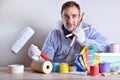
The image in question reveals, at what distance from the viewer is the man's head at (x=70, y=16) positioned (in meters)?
1.31

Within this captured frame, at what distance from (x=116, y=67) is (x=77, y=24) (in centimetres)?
30

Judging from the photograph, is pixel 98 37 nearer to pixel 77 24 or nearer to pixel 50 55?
pixel 77 24

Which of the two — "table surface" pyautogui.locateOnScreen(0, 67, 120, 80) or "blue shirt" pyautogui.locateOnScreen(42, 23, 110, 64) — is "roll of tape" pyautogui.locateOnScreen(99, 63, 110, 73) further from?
"blue shirt" pyautogui.locateOnScreen(42, 23, 110, 64)

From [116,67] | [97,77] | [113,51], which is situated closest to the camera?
[97,77]

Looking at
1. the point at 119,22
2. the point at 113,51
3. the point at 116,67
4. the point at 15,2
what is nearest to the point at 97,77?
the point at 116,67

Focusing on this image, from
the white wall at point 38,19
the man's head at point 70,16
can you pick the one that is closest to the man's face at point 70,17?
the man's head at point 70,16

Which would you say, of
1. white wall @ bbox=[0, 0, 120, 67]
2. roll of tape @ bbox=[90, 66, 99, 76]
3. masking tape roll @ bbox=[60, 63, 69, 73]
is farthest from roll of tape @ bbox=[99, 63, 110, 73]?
white wall @ bbox=[0, 0, 120, 67]

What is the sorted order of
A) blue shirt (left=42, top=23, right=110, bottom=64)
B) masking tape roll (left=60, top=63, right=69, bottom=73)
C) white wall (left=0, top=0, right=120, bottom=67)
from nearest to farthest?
1. masking tape roll (left=60, top=63, right=69, bottom=73)
2. blue shirt (left=42, top=23, right=110, bottom=64)
3. white wall (left=0, top=0, right=120, bottom=67)

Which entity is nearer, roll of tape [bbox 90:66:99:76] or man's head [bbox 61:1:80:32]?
roll of tape [bbox 90:66:99:76]

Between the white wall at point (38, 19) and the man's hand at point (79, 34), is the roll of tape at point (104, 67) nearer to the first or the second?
the man's hand at point (79, 34)

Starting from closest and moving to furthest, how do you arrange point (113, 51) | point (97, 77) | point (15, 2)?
point (97, 77) → point (113, 51) → point (15, 2)

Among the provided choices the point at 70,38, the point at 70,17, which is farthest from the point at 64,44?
the point at 70,17

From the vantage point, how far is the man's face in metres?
1.31

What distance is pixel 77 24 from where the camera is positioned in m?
1.33
